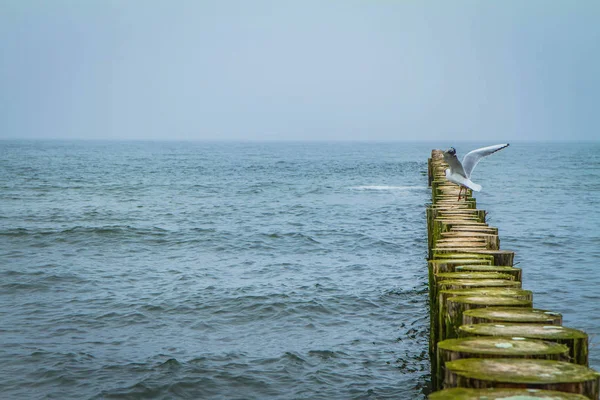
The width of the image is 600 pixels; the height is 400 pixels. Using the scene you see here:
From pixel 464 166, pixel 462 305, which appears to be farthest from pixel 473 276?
pixel 464 166

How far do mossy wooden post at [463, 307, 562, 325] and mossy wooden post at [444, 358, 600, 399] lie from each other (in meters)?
0.71

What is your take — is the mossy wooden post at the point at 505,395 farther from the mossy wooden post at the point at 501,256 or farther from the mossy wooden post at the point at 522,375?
the mossy wooden post at the point at 501,256

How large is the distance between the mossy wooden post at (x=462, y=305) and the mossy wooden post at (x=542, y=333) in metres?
0.46

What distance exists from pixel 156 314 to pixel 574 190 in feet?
99.9

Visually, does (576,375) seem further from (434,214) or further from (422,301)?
(422,301)

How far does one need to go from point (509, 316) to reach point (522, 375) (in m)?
1.05

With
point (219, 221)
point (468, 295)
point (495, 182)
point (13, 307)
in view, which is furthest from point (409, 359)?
point (495, 182)

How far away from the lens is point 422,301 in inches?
433

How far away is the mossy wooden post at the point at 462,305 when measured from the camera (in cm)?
461

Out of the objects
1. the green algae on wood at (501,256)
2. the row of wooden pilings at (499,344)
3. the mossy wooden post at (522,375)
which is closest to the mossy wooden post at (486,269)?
the row of wooden pilings at (499,344)

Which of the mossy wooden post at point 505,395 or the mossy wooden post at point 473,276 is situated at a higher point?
the mossy wooden post at point 473,276

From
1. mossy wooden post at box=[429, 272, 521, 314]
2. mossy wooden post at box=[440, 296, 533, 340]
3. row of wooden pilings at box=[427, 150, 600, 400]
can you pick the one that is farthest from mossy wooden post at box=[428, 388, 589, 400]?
mossy wooden post at box=[429, 272, 521, 314]

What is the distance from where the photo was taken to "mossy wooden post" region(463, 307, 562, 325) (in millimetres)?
4215

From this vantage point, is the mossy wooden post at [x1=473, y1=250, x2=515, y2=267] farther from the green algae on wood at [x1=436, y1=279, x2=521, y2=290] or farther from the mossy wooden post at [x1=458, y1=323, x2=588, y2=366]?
the mossy wooden post at [x1=458, y1=323, x2=588, y2=366]
